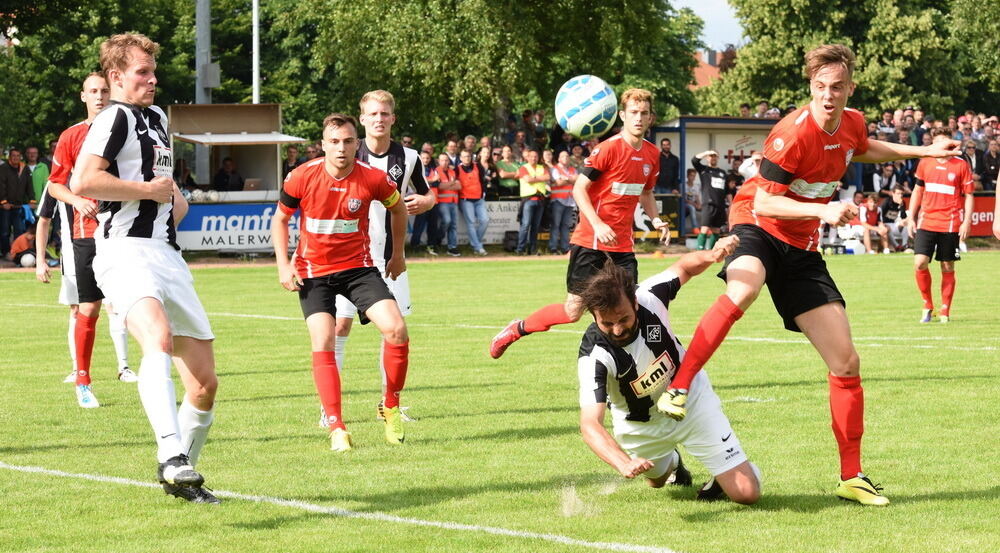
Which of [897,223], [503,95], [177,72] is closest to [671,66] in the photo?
[177,72]

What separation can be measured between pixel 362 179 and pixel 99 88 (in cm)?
200

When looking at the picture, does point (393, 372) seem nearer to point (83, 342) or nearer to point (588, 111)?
point (83, 342)

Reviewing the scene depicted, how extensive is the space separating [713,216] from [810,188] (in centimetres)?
2467

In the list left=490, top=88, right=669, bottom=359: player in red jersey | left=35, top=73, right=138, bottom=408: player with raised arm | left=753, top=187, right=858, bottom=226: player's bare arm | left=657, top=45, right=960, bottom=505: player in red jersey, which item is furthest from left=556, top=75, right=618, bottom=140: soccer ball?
left=753, top=187, right=858, bottom=226: player's bare arm

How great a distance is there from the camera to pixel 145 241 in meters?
6.64

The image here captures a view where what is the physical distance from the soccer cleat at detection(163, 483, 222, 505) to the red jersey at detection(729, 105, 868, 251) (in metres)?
2.96

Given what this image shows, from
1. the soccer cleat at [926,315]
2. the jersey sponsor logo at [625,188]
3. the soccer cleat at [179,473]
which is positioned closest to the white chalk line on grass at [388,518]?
the soccer cleat at [179,473]

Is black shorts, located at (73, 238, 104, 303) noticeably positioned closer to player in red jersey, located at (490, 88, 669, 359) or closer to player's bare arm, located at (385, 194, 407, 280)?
player's bare arm, located at (385, 194, 407, 280)

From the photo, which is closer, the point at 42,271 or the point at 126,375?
the point at 42,271

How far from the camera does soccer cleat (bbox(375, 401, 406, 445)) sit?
8.62 m

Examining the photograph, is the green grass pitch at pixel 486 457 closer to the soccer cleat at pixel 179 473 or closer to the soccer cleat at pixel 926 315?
the soccer cleat at pixel 179 473

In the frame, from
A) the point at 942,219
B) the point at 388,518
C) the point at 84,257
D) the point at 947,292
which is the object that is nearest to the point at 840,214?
the point at 388,518

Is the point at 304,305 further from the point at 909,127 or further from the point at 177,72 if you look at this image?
the point at 177,72

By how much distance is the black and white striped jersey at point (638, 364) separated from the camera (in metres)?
6.27
